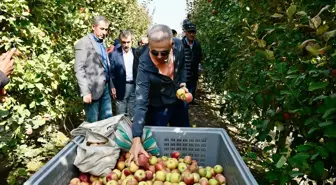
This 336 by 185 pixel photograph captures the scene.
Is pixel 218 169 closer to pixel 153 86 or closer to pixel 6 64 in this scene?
pixel 153 86

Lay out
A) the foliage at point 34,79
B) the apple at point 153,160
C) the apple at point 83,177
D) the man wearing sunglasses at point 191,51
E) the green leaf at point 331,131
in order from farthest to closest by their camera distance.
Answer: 1. the man wearing sunglasses at point 191,51
2. the foliage at point 34,79
3. the apple at point 153,160
4. the apple at point 83,177
5. the green leaf at point 331,131

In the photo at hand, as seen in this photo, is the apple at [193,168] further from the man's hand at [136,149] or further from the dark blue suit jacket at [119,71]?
the dark blue suit jacket at [119,71]

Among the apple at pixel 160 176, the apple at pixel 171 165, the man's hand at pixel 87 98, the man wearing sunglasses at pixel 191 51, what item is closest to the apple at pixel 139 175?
the apple at pixel 160 176

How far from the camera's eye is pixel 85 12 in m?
4.80

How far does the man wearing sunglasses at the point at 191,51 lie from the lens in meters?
5.06

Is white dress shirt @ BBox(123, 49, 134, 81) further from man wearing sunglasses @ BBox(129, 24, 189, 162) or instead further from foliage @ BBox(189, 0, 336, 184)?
foliage @ BBox(189, 0, 336, 184)

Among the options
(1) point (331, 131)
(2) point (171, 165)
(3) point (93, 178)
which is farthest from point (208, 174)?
(1) point (331, 131)

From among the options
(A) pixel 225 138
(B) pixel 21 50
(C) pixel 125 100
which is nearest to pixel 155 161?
(A) pixel 225 138

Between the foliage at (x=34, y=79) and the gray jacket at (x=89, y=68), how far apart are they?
0.23 m

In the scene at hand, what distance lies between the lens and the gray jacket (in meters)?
3.69

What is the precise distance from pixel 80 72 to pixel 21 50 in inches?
32.2

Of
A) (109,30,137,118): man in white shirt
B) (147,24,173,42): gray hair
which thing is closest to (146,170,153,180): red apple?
(147,24,173,42): gray hair

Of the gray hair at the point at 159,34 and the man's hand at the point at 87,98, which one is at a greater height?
the gray hair at the point at 159,34

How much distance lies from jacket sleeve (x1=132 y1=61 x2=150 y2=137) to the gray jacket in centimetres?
152
